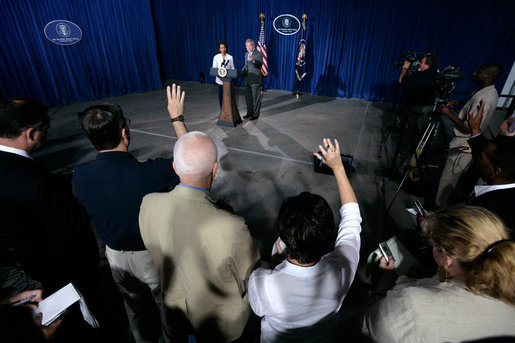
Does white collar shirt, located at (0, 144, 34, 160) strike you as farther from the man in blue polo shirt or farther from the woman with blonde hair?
the woman with blonde hair

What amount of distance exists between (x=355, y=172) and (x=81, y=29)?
832cm

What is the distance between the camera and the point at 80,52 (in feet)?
24.2

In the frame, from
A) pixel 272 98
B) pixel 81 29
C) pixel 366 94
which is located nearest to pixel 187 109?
pixel 272 98

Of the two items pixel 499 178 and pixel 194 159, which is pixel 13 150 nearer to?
pixel 194 159

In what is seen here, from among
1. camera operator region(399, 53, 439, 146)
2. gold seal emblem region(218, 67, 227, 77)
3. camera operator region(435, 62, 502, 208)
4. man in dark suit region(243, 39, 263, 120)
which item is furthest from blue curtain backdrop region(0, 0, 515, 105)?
camera operator region(435, 62, 502, 208)

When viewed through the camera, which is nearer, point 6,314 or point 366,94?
point 6,314

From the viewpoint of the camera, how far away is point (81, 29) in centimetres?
723

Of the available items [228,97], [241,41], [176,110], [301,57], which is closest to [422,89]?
[228,97]

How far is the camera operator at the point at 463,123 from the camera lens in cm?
267

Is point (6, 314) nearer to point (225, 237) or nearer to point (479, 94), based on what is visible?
point (225, 237)

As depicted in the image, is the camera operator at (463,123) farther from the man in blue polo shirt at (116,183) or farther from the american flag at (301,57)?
the american flag at (301,57)

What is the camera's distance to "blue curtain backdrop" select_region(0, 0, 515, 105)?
6.54 metres

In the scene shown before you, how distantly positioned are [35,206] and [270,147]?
3886 mm

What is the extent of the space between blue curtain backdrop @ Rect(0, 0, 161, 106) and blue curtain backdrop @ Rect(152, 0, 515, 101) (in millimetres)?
1437
